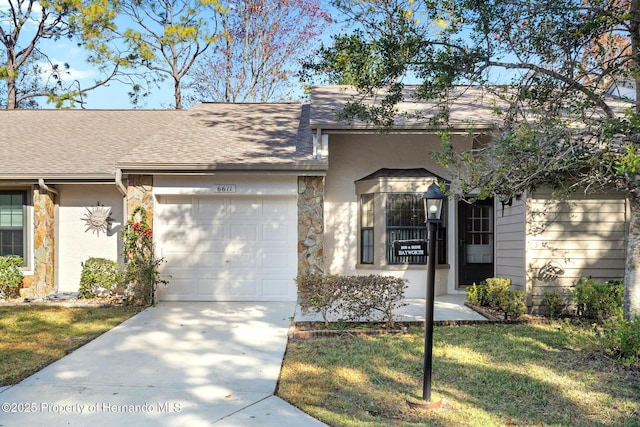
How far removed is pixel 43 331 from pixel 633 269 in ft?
27.2

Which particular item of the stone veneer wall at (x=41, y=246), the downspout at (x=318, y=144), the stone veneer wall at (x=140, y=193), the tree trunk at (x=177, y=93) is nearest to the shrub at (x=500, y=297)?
the downspout at (x=318, y=144)

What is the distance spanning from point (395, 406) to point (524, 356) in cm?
246

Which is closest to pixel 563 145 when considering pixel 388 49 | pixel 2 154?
pixel 388 49

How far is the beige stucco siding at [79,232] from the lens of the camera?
12.1m

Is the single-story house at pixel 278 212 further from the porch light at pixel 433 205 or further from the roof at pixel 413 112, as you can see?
the porch light at pixel 433 205

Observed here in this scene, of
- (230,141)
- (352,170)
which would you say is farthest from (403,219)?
(230,141)

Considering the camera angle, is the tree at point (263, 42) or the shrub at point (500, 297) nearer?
the shrub at point (500, 297)

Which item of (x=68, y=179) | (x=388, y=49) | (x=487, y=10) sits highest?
→ (x=487, y=10)

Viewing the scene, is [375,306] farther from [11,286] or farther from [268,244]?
[11,286]

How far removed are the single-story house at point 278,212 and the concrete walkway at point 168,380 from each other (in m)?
1.95

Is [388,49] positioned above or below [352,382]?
above

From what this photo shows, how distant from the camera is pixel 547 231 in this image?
31.2 feet

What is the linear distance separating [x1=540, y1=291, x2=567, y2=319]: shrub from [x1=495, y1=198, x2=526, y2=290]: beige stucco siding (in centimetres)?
44

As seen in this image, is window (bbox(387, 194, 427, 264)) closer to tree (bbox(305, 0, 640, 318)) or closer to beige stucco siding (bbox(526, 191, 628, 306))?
beige stucco siding (bbox(526, 191, 628, 306))
